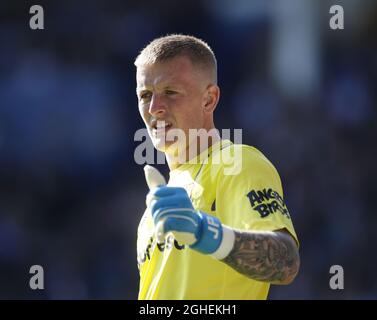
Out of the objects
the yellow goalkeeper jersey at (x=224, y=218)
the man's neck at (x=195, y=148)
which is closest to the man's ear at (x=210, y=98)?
the man's neck at (x=195, y=148)

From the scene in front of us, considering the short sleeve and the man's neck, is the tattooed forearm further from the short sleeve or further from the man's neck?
the man's neck

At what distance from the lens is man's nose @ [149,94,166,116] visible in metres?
4.29

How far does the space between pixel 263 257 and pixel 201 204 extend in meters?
0.56

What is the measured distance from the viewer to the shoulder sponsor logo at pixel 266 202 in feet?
12.2

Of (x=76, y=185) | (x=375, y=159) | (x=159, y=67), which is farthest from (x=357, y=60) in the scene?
(x=159, y=67)

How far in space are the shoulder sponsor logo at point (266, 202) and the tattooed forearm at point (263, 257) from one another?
0.46ft

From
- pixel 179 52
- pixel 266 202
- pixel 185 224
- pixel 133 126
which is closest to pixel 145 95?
pixel 179 52

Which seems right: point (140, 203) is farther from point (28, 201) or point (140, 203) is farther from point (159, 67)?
point (159, 67)

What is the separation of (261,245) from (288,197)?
21.8 ft

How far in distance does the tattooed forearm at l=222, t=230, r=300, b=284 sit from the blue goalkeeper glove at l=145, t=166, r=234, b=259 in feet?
0.18

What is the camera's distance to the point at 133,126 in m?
10.7

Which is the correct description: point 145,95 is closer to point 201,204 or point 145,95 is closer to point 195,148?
point 195,148

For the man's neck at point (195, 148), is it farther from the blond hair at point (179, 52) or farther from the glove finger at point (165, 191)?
the glove finger at point (165, 191)

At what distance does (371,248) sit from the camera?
995 cm
